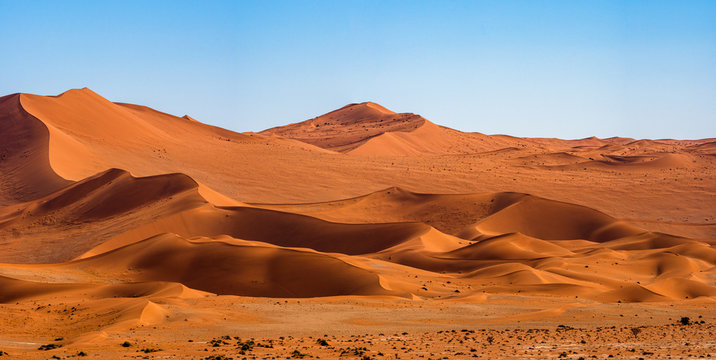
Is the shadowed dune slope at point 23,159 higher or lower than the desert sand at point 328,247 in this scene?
higher

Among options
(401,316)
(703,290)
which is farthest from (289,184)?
(401,316)

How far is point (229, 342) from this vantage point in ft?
64.4

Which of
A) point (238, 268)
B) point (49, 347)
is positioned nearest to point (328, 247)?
point (238, 268)

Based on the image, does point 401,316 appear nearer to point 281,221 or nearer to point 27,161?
point 281,221

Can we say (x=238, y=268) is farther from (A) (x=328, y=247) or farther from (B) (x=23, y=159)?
(B) (x=23, y=159)

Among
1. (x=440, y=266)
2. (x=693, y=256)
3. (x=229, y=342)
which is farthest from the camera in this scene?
(x=693, y=256)

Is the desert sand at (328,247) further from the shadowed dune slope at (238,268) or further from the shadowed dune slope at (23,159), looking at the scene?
the shadowed dune slope at (23,159)

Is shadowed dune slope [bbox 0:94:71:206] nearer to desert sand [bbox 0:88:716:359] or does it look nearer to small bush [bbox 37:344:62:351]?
desert sand [bbox 0:88:716:359]

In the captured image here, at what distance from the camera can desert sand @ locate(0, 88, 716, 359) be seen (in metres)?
21.0

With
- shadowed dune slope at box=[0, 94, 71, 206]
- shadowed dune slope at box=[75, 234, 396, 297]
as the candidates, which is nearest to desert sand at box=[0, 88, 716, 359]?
shadowed dune slope at box=[75, 234, 396, 297]

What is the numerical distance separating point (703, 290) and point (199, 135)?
6737cm

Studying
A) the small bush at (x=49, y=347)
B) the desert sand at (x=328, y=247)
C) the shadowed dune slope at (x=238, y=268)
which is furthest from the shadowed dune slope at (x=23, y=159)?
the small bush at (x=49, y=347)

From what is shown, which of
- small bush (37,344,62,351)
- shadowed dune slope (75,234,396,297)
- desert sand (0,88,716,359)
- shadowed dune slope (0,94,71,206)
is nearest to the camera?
small bush (37,344,62,351)

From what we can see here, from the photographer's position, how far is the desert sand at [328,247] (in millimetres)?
21000
